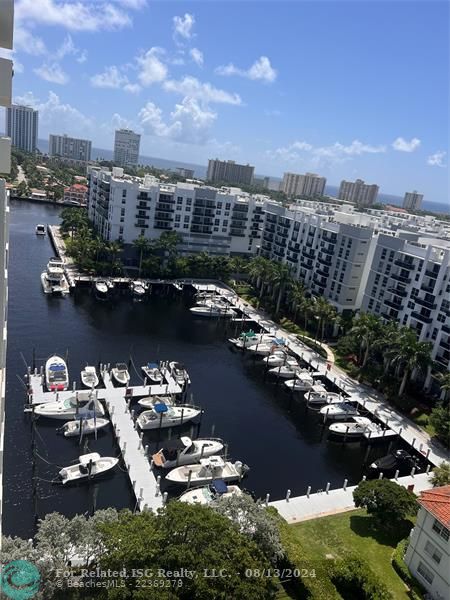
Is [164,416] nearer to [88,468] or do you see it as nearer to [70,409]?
[70,409]

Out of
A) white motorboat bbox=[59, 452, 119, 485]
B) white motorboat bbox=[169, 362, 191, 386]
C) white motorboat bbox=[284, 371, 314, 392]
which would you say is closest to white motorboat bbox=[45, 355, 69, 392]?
white motorboat bbox=[59, 452, 119, 485]

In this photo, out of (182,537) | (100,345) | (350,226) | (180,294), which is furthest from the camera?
(180,294)

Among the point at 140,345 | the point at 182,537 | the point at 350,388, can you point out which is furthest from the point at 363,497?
the point at 140,345

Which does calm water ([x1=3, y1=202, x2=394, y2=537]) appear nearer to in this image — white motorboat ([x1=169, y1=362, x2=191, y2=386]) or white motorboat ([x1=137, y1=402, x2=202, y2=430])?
white motorboat ([x1=169, y1=362, x2=191, y2=386])

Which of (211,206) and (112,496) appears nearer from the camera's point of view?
(112,496)

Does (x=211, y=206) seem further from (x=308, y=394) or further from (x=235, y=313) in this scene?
(x=308, y=394)

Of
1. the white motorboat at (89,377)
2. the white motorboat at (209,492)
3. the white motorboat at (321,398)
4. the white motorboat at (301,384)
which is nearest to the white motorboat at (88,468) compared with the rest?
the white motorboat at (209,492)

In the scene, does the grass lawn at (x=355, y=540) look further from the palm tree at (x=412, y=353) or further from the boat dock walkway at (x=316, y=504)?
the palm tree at (x=412, y=353)
